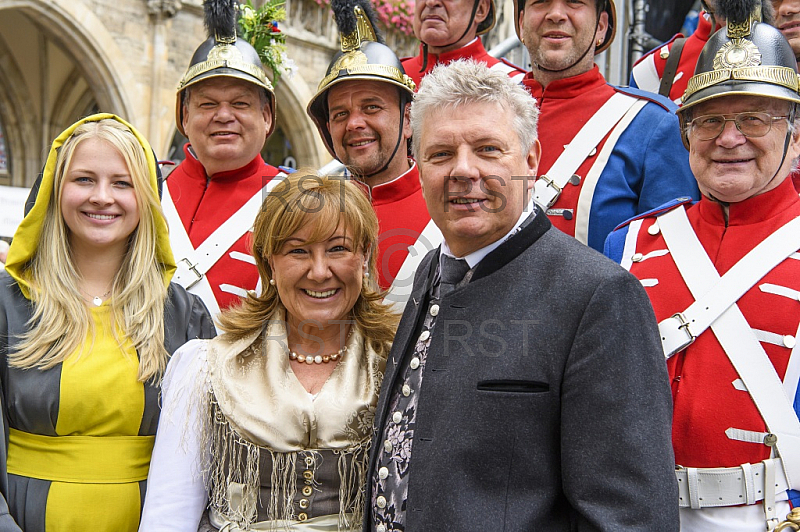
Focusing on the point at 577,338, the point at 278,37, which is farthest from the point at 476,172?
the point at 278,37

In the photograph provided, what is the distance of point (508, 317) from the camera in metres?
1.82

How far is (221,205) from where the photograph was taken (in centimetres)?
357

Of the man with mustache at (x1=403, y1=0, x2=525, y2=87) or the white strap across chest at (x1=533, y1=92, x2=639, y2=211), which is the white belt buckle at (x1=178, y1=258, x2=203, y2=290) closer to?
the white strap across chest at (x1=533, y1=92, x2=639, y2=211)

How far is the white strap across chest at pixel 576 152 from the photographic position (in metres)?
3.05

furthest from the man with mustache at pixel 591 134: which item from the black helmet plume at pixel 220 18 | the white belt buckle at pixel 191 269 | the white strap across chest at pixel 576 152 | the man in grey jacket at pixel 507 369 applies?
the white belt buckle at pixel 191 269

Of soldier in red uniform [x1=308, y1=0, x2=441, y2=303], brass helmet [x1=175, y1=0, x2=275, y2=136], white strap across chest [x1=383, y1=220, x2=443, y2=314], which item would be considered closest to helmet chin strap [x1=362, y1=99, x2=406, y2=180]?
soldier in red uniform [x1=308, y1=0, x2=441, y2=303]

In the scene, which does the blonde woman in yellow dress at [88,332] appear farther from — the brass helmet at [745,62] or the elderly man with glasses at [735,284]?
the brass helmet at [745,62]

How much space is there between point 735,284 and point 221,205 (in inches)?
87.4

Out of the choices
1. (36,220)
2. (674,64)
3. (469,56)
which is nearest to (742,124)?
(674,64)

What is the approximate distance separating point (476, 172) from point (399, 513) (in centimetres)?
85

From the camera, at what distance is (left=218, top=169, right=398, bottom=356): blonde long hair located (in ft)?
7.59

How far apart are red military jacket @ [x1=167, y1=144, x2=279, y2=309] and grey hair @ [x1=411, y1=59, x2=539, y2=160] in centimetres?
157

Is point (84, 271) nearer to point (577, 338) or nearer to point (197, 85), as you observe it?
point (197, 85)

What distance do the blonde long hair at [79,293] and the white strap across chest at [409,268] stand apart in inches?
32.0
